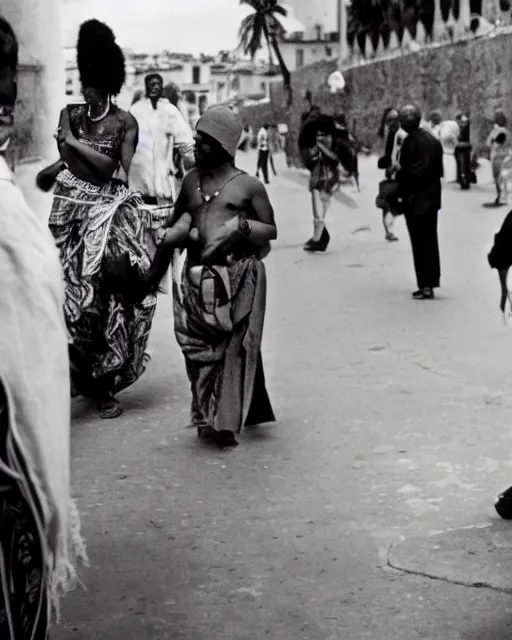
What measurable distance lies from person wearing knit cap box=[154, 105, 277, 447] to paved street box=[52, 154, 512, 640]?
31 centimetres

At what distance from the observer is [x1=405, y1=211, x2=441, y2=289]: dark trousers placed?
39.4ft

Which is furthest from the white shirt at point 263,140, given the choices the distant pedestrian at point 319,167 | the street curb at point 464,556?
the street curb at point 464,556

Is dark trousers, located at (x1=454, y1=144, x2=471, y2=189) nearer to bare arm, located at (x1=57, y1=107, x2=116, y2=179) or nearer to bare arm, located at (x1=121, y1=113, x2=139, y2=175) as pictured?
bare arm, located at (x1=121, y1=113, x2=139, y2=175)

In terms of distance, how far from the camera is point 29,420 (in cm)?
264

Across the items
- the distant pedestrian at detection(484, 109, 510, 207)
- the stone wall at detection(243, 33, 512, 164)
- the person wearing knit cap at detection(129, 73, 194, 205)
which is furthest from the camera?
the stone wall at detection(243, 33, 512, 164)

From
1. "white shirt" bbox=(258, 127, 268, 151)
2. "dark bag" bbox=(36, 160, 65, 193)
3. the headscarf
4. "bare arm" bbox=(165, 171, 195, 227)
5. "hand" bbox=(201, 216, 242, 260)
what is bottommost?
"white shirt" bbox=(258, 127, 268, 151)

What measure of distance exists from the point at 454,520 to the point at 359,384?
280 centimetres

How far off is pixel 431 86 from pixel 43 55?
32513mm

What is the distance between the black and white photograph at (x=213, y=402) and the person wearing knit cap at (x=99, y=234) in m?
0.01

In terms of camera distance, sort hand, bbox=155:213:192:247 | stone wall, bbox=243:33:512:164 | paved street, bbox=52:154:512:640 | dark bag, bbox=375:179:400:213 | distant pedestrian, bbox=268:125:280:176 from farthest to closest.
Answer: distant pedestrian, bbox=268:125:280:176 < stone wall, bbox=243:33:512:164 < dark bag, bbox=375:179:400:213 < hand, bbox=155:213:192:247 < paved street, bbox=52:154:512:640

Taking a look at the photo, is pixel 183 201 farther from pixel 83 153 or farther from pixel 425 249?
pixel 425 249

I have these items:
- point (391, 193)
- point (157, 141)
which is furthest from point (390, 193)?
point (157, 141)

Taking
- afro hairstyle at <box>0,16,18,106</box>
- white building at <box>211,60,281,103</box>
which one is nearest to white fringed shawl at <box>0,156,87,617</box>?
afro hairstyle at <box>0,16,18,106</box>

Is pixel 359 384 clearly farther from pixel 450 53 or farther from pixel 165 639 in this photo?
pixel 450 53
